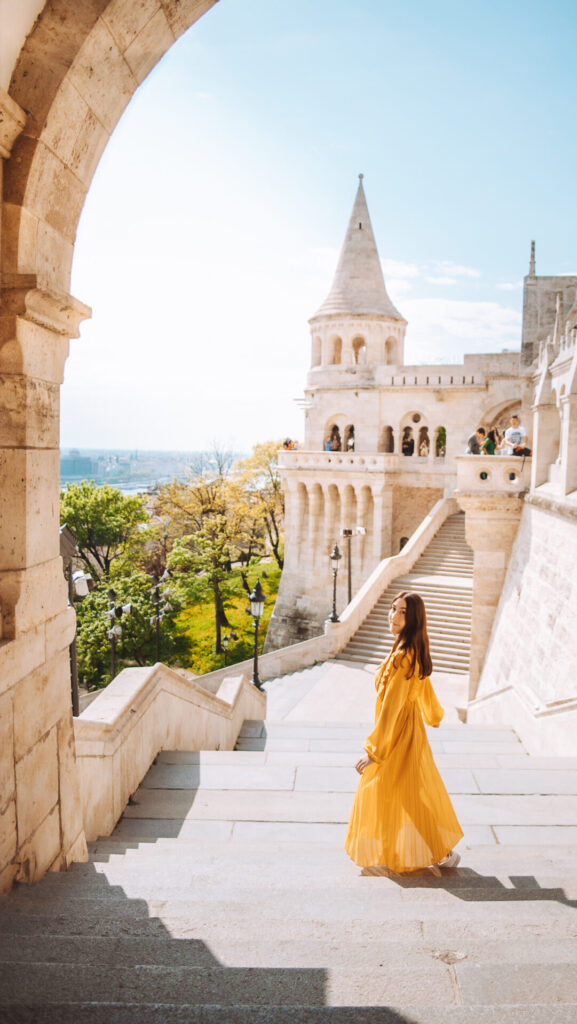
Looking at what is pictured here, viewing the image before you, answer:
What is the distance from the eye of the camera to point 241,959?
2326mm

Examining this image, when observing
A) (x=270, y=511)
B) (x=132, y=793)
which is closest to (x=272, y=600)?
(x=270, y=511)

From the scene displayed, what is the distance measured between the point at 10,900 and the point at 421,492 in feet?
82.0

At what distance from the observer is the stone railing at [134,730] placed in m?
4.33

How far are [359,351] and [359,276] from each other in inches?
130

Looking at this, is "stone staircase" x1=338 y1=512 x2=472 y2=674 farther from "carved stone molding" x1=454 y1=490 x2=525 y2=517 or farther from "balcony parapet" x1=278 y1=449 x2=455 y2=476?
"carved stone molding" x1=454 y1=490 x2=525 y2=517

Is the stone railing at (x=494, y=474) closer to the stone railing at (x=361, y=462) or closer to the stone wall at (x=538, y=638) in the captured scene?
the stone wall at (x=538, y=638)

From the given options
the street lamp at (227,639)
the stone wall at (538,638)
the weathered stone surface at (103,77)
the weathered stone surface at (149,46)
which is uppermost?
the weathered stone surface at (149,46)

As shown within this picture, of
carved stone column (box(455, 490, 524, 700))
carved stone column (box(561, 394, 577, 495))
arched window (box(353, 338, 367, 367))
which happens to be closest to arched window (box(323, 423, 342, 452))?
arched window (box(353, 338, 367, 367))

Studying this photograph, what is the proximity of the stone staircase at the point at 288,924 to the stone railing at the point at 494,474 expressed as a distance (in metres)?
9.00

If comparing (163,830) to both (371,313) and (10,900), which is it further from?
(371,313)

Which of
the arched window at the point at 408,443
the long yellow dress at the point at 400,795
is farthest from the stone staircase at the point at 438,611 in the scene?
the long yellow dress at the point at 400,795

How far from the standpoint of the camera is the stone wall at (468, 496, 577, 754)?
7312mm

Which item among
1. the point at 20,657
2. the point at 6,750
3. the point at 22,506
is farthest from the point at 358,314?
the point at 6,750

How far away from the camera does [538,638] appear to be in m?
9.82
